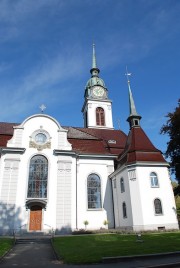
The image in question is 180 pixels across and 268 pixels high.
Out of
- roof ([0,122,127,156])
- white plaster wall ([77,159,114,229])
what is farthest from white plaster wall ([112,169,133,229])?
roof ([0,122,127,156])

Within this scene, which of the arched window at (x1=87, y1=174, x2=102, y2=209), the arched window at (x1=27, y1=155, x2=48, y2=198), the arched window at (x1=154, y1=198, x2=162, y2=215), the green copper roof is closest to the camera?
the arched window at (x1=154, y1=198, x2=162, y2=215)

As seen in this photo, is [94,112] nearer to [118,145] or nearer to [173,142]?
[118,145]

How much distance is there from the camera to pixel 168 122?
27688mm

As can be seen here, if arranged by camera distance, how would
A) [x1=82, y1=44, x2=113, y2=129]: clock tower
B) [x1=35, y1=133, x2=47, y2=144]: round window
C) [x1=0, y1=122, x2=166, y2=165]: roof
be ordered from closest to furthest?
[x1=0, y1=122, x2=166, y2=165]: roof
[x1=35, y1=133, x2=47, y2=144]: round window
[x1=82, y1=44, x2=113, y2=129]: clock tower

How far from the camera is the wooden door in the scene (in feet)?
75.3

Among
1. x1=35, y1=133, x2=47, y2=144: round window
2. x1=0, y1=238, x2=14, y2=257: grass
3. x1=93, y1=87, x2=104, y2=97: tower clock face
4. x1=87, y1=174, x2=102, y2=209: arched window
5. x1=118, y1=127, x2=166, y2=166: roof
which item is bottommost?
x1=0, y1=238, x2=14, y2=257: grass

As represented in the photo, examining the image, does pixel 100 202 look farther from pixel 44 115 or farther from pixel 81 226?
pixel 44 115

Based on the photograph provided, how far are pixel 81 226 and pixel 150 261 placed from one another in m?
16.0

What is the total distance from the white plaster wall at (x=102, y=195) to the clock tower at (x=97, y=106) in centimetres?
1457

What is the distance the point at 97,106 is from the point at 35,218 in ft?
82.7

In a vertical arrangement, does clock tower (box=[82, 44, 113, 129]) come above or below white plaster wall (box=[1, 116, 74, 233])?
above

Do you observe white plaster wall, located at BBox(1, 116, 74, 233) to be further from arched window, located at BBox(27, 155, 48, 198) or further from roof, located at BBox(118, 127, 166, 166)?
roof, located at BBox(118, 127, 166, 166)

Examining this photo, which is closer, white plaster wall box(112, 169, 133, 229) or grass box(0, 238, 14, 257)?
grass box(0, 238, 14, 257)

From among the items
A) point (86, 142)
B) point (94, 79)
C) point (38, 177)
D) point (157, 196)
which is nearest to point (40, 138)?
point (38, 177)
